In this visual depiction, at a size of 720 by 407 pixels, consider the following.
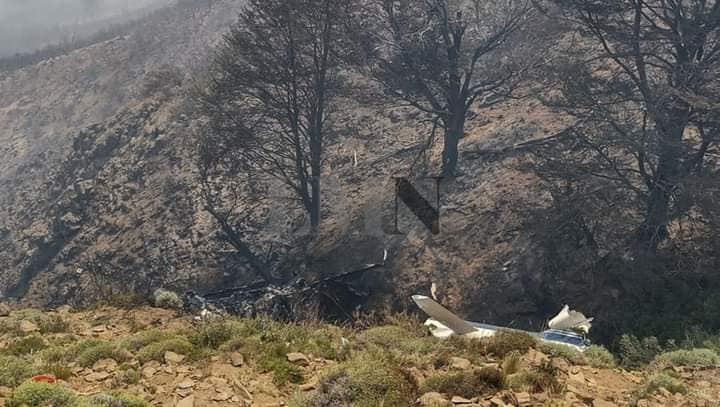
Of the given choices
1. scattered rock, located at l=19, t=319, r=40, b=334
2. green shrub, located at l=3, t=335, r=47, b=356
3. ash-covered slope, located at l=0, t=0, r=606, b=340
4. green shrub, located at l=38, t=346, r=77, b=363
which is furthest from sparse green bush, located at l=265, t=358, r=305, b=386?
ash-covered slope, located at l=0, t=0, r=606, b=340

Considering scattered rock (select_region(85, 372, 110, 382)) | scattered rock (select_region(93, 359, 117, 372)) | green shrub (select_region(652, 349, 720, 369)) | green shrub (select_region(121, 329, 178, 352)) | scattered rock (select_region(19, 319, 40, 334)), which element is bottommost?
green shrub (select_region(652, 349, 720, 369))

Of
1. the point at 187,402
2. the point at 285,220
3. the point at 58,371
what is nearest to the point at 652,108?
the point at 187,402

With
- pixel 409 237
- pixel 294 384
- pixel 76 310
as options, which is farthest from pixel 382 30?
pixel 294 384

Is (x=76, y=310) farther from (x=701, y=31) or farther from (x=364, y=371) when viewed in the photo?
(x=701, y=31)

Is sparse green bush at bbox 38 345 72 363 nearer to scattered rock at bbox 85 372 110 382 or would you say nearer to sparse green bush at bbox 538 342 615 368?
scattered rock at bbox 85 372 110 382

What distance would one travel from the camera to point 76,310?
11.6 m

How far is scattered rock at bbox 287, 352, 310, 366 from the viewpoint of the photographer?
24.6 feet

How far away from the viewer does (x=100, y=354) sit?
25.4 feet

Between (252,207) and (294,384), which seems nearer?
(294,384)

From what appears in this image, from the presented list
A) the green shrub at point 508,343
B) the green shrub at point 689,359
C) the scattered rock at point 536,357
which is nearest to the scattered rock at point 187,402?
the green shrub at point 508,343

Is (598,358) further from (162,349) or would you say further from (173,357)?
(162,349)

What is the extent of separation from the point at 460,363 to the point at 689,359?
11.8ft

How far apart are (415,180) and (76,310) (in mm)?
12769

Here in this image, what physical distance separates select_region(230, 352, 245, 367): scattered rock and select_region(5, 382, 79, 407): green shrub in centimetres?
208
